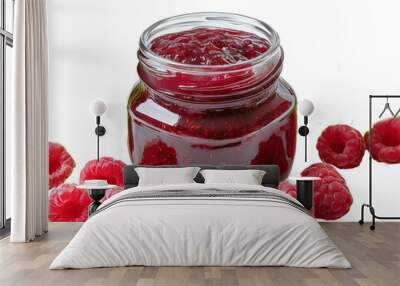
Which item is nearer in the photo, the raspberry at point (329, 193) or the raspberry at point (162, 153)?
the raspberry at point (162, 153)

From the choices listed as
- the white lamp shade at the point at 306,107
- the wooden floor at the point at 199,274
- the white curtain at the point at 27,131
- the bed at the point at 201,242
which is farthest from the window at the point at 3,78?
the white lamp shade at the point at 306,107

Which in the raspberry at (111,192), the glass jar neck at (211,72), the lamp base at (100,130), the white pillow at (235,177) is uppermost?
the glass jar neck at (211,72)

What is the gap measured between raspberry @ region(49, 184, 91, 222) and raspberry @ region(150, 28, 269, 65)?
1.81 m

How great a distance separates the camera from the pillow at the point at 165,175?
18.9 ft

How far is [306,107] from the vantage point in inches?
245

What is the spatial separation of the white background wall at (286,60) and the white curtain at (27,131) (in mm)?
823

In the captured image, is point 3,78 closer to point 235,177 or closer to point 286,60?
point 235,177

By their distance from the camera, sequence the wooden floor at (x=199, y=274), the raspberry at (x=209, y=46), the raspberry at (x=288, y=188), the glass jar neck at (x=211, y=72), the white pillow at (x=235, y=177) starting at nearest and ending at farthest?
1. the wooden floor at (x=199, y=274)
2. the white pillow at (x=235, y=177)
3. the glass jar neck at (x=211, y=72)
4. the raspberry at (x=209, y=46)
5. the raspberry at (x=288, y=188)

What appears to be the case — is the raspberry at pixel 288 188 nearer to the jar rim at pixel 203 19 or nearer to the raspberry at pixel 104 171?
the jar rim at pixel 203 19

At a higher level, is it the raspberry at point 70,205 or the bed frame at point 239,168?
the bed frame at point 239,168

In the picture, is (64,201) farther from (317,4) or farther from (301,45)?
(317,4)

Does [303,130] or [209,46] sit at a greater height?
[209,46]

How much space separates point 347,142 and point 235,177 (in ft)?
4.85

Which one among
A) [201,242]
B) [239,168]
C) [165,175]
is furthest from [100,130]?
[201,242]
